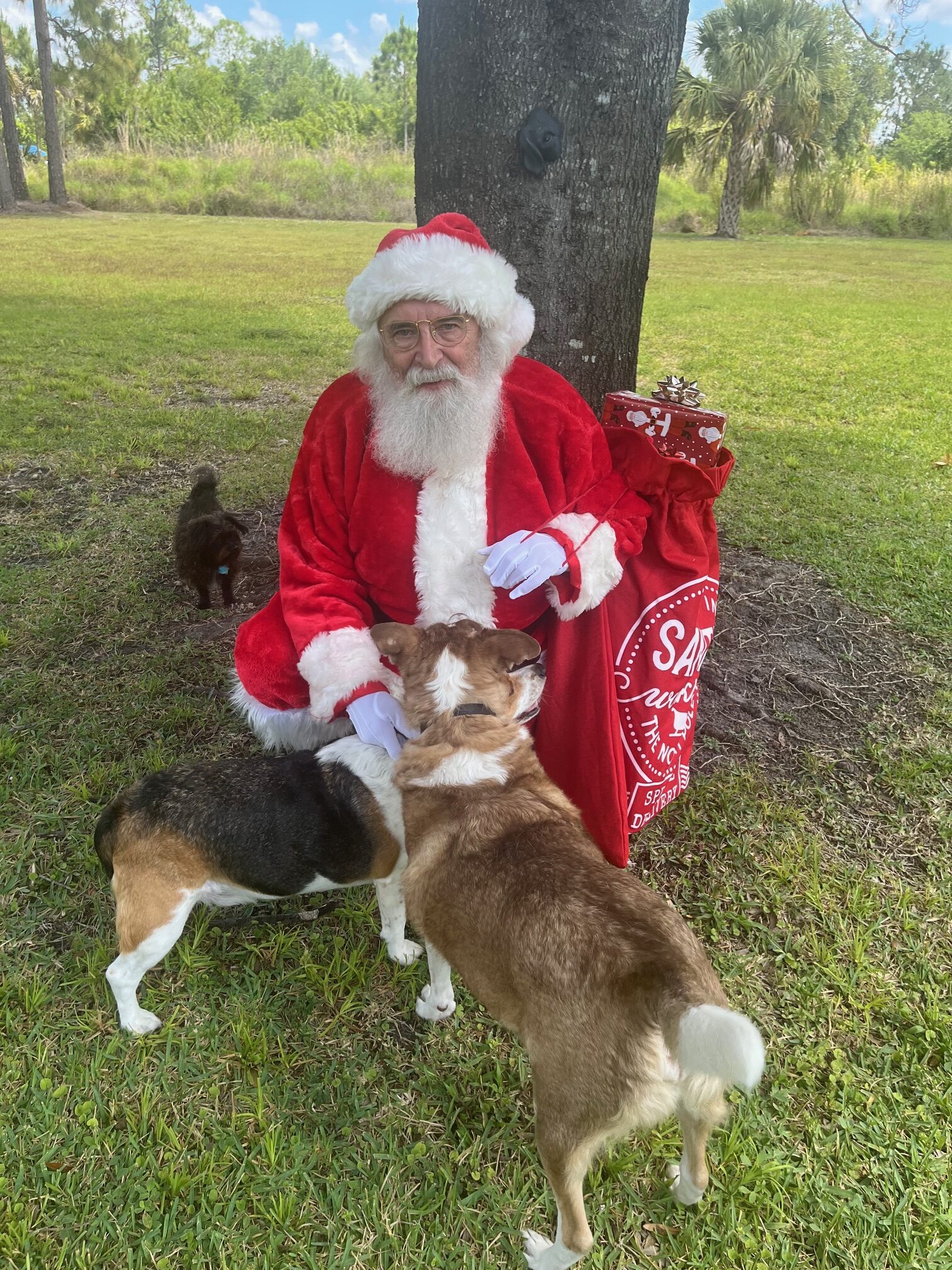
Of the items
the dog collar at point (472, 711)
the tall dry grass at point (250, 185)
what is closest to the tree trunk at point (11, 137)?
the tall dry grass at point (250, 185)

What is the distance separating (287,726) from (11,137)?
3643 centimetres

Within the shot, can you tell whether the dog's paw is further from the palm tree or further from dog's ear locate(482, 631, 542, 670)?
the palm tree

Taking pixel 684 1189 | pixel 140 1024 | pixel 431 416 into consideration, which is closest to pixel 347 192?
pixel 431 416

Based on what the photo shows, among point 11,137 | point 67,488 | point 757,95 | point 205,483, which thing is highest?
A: point 757,95

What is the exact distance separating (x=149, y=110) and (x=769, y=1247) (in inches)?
2412

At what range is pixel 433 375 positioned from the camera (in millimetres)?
2443

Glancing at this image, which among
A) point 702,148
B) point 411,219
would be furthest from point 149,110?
point 702,148

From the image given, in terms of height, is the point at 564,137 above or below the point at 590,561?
above

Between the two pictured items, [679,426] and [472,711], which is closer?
[472,711]

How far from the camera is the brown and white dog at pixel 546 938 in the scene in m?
1.61

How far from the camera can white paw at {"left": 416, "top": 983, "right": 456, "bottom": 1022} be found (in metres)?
2.46

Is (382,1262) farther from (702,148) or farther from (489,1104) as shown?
(702,148)

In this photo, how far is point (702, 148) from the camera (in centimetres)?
2953

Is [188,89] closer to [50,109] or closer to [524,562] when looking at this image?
[50,109]
